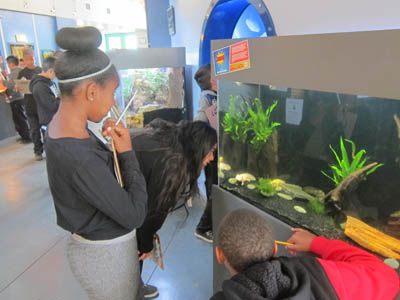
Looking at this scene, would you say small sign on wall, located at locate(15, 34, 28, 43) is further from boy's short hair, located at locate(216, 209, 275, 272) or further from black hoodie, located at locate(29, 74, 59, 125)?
boy's short hair, located at locate(216, 209, 275, 272)

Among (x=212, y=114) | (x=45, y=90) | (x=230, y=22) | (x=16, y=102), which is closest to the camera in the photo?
(x=212, y=114)

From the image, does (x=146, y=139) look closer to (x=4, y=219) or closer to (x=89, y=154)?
(x=89, y=154)

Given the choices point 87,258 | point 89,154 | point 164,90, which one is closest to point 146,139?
point 89,154

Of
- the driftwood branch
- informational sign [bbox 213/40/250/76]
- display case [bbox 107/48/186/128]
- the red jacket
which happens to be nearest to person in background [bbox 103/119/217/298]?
informational sign [bbox 213/40/250/76]

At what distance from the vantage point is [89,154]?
1.06 meters

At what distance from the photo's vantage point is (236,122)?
6.10ft

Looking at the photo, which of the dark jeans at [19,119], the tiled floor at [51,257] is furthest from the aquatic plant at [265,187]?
the dark jeans at [19,119]

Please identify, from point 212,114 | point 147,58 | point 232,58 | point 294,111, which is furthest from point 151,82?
point 294,111

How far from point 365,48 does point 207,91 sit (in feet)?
6.37

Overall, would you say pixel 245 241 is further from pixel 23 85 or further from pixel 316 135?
pixel 23 85

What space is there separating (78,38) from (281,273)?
1036mm

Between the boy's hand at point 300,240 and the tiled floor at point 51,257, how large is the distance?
3.98ft

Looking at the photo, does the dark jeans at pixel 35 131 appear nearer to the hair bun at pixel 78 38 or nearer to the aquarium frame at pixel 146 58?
the aquarium frame at pixel 146 58

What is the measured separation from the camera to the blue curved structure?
3094 mm
